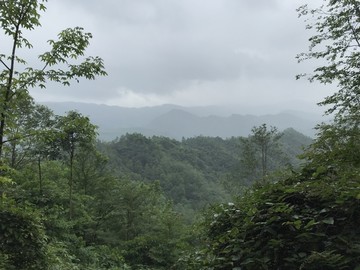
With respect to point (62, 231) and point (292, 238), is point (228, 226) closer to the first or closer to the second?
point (292, 238)

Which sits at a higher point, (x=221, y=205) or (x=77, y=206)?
(x=221, y=205)

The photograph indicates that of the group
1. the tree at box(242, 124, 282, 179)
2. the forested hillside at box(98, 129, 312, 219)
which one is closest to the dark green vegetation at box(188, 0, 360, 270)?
the tree at box(242, 124, 282, 179)

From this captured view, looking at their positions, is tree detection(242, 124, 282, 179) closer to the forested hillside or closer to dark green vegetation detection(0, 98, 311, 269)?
dark green vegetation detection(0, 98, 311, 269)

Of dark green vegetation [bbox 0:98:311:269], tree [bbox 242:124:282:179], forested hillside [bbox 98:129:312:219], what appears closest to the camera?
dark green vegetation [bbox 0:98:311:269]

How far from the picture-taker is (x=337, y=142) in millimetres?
3006

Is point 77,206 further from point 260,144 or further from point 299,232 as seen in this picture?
point 260,144

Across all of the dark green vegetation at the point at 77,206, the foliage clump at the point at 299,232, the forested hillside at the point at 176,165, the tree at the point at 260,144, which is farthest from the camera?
the forested hillside at the point at 176,165

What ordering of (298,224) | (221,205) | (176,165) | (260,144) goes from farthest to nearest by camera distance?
1. (176,165)
2. (260,144)
3. (221,205)
4. (298,224)

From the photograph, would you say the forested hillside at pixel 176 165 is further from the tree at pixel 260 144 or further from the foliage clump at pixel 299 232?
the foliage clump at pixel 299 232

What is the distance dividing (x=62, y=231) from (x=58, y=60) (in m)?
8.98

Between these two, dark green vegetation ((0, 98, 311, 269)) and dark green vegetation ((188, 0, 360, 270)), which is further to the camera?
dark green vegetation ((0, 98, 311, 269))

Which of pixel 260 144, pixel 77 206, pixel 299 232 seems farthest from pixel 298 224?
pixel 260 144

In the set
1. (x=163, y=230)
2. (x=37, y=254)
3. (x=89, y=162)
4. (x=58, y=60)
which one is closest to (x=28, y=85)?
(x=58, y=60)

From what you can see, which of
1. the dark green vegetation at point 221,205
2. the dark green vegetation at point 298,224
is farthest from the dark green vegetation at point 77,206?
the dark green vegetation at point 298,224
